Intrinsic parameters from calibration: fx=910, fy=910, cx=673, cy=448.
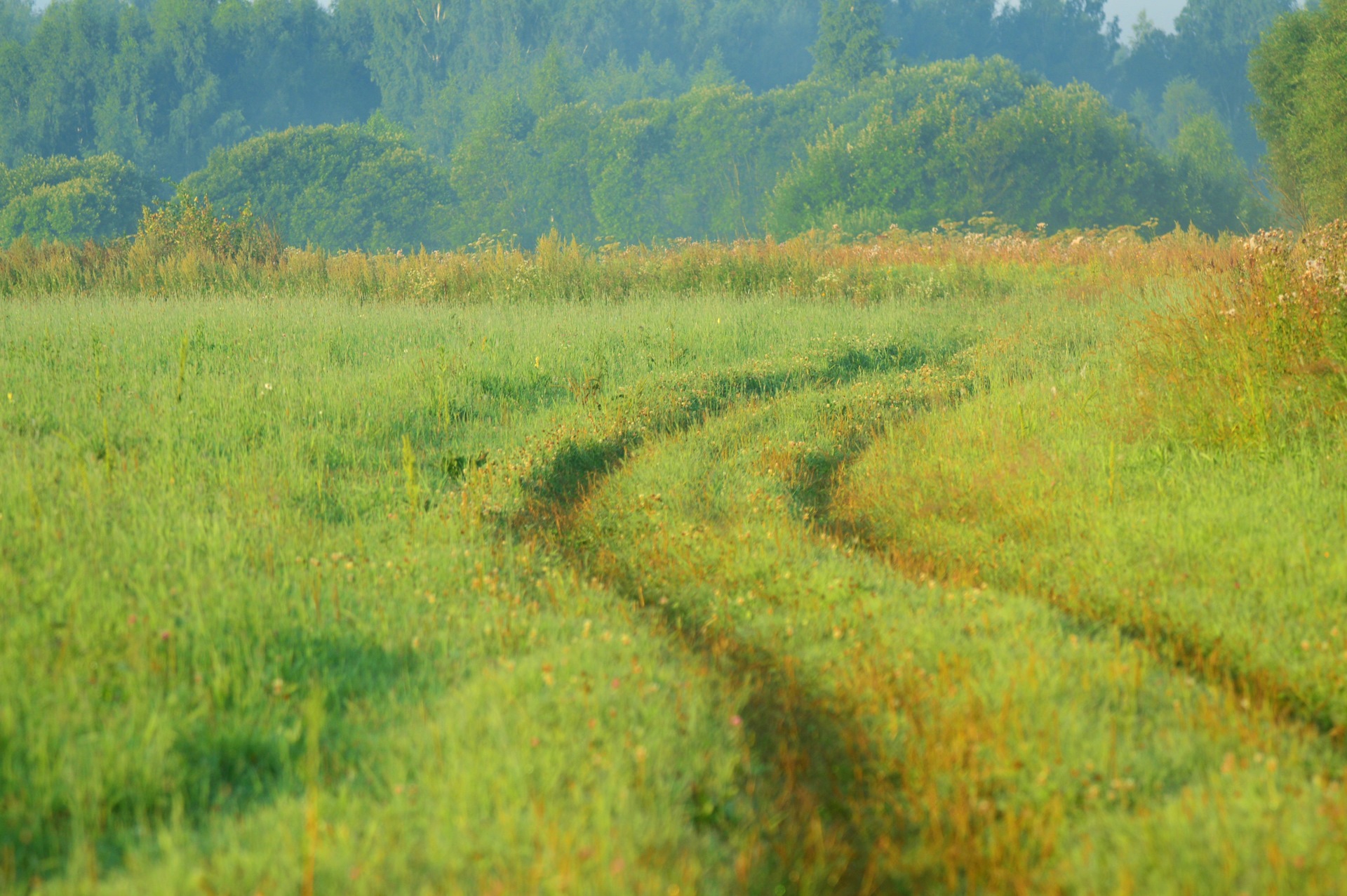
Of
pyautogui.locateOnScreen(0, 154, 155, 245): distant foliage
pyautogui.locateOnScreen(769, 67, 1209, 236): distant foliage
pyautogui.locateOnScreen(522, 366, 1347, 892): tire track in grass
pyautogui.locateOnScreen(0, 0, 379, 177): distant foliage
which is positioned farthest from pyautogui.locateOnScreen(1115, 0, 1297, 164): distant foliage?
pyautogui.locateOnScreen(522, 366, 1347, 892): tire track in grass

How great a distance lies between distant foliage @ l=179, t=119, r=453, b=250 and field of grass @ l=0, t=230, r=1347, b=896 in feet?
124

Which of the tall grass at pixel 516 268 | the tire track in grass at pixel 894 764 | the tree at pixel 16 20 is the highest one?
the tree at pixel 16 20

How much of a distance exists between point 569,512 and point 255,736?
3.27m

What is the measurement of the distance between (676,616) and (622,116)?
160 ft

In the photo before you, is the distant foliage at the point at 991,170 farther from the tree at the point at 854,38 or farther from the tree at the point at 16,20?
the tree at the point at 16,20

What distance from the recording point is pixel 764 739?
3619 mm

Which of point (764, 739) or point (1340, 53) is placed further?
point (1340, 53)

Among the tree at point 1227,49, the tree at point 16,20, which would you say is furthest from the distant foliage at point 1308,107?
the tree at point 16,20

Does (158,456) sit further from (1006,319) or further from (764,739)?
(1006,319)

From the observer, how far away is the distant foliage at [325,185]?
4391 centimetres

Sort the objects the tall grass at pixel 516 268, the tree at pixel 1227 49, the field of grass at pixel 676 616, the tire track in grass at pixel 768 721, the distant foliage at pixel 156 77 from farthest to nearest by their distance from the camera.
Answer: the tree at pixel 1227 49 < the distant foliage at pixel 156 77 < the tall grass at pixel 516 268 < the tire track in grass at pixel 768 721 < the field of grass at pixel 676 616

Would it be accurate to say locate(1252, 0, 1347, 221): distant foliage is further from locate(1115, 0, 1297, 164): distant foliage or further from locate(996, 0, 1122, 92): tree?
locate(996, 0, 1122, 92): tree

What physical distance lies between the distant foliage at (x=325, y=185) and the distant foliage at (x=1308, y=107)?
3578cm

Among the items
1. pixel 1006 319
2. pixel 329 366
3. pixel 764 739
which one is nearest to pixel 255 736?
pixel 764 739
